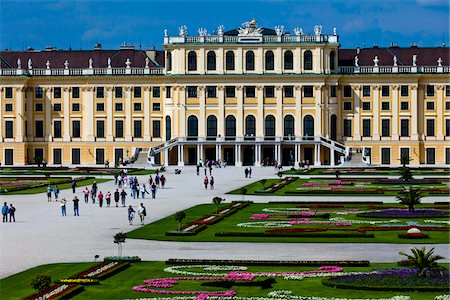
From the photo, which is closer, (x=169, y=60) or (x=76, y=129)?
(x=169, y=60)

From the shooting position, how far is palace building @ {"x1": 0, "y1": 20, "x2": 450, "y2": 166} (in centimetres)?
11050

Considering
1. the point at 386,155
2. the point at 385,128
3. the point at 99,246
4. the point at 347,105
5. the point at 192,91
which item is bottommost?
the point at 99,246

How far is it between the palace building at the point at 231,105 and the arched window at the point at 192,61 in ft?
0.35

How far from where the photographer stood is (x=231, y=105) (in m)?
112

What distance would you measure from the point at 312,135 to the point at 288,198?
50732 millimetres

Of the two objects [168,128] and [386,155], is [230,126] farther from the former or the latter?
[386,155]

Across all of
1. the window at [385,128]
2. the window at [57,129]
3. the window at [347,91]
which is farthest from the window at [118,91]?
the window at [385,128]

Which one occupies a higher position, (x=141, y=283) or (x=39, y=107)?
(x=39, y=107)

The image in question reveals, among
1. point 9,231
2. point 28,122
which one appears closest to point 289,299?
point 9,231

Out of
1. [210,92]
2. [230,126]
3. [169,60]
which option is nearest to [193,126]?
[230,126]

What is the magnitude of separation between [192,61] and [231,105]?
6.20 metres

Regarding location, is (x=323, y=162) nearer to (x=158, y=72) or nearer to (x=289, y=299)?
(x=158, y=72)

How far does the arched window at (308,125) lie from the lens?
110 m

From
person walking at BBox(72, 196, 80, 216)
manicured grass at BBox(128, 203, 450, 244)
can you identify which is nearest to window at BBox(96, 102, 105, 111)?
person walking at BBox(72, 196, 80, 216)
